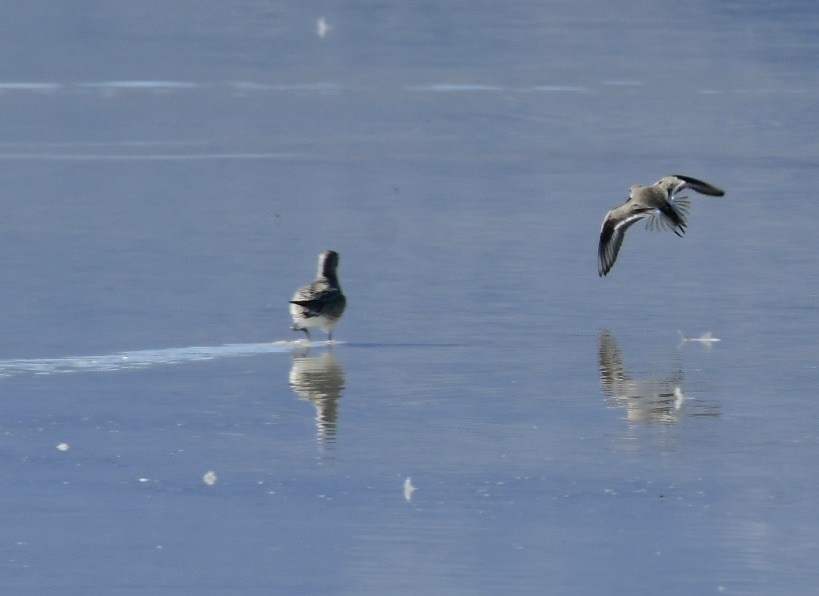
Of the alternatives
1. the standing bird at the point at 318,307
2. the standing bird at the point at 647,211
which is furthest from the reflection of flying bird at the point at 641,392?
the standing bird at the point at 647,211

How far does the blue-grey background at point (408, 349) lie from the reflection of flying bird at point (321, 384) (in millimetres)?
29

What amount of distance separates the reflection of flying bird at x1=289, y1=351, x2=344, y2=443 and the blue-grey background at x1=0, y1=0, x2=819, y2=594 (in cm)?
3

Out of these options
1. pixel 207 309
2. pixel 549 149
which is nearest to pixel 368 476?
pixel 207 309

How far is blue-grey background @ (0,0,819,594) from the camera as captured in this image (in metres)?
5.77

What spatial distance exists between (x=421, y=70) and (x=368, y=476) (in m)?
20.9

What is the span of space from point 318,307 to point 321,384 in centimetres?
110

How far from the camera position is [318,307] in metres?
9.64

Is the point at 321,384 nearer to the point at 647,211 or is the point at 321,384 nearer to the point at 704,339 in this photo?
the point at 704,339

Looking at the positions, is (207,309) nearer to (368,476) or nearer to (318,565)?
(368,476)

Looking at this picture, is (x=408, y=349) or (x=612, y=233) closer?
(x=408, y=349)

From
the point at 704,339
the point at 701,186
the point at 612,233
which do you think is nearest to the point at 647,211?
the point at 612,233

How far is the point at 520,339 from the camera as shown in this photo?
962cm

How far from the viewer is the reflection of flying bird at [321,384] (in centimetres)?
766

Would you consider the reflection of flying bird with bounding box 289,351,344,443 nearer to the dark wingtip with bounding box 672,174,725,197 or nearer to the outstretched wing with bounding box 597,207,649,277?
the outstretched wing with bounding box 597,207,649,277
